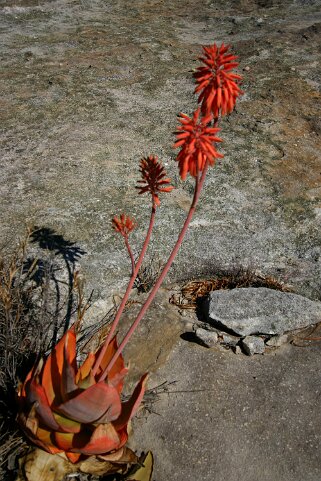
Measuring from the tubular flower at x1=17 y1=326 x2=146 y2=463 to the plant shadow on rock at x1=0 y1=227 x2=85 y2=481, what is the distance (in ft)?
0.63

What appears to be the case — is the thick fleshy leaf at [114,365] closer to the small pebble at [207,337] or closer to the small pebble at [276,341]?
the small pebble at [207,337]

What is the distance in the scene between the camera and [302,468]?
2496 millimetres

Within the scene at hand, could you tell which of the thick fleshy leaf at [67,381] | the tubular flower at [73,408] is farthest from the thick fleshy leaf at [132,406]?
the thick fleshy leaf at [67,381]

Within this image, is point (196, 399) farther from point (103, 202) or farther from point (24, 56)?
point (24, 56)

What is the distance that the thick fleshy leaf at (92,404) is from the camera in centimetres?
200

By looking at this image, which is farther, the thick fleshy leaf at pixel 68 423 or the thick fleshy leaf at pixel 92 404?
the thick fleshy leaf at pixel 68 423

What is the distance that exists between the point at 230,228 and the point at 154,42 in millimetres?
3638

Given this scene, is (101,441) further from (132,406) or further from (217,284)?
(217,284)

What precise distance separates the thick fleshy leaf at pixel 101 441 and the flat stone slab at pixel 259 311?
1.09 m

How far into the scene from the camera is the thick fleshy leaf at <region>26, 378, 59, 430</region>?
209 centimetres

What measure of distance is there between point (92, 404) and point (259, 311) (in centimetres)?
137

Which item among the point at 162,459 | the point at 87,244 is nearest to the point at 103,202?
the point at 87,244

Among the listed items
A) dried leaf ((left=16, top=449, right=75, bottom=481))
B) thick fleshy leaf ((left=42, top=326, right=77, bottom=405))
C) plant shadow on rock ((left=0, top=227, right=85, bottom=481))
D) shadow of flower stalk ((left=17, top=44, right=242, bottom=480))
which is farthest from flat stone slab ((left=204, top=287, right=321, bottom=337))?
dried leaf ((left=16, top=449, right=75, bottom=481))

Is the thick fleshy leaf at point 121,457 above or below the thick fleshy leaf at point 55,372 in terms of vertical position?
below
